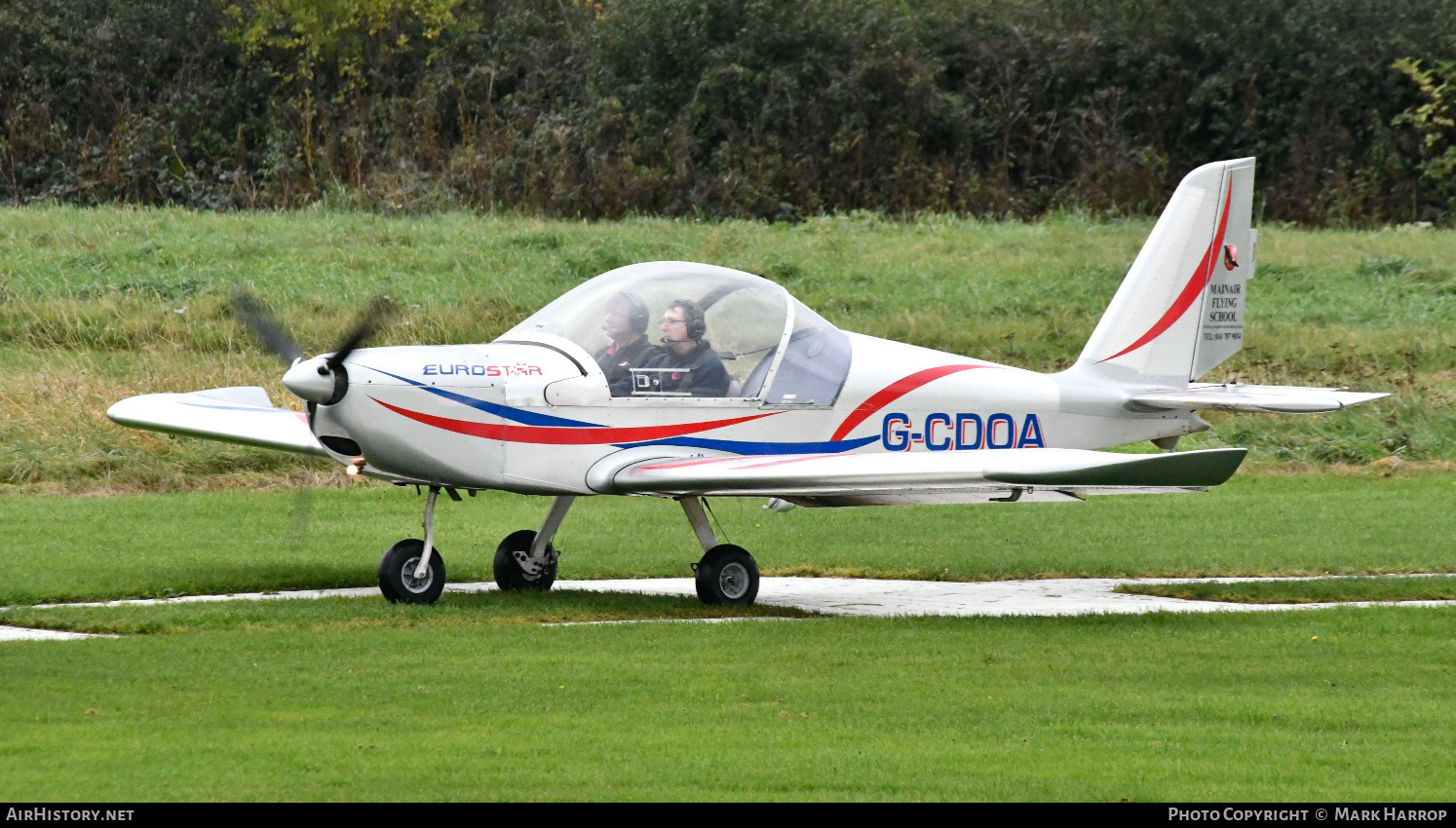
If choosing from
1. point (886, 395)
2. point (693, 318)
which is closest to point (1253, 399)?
point (886, 395)

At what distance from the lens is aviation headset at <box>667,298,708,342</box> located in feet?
42.2

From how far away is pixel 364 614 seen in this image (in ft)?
39.1

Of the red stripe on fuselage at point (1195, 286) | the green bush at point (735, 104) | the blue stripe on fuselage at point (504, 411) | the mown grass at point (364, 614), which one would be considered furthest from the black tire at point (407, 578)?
the green bush at point (735, 104)

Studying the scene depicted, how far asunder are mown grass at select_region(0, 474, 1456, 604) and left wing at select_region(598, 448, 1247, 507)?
262 centimetres

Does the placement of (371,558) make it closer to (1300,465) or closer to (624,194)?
(1300,465)

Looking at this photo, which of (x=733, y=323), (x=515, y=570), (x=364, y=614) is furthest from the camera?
(x=515, y=570)

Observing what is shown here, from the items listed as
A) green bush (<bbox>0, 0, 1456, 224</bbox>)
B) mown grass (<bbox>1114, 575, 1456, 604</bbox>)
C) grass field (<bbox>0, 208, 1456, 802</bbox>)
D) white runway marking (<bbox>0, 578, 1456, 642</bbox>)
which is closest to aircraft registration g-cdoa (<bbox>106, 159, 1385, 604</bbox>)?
white runway marking (<bbox>0, 578, 1456, 642</bbox>)

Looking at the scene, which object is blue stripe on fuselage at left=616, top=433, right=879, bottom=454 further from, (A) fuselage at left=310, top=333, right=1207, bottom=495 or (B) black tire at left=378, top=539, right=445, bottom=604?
(B) black tire at left=378, top=539, right=445, bottom=604

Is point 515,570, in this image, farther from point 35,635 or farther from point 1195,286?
point 1195,286

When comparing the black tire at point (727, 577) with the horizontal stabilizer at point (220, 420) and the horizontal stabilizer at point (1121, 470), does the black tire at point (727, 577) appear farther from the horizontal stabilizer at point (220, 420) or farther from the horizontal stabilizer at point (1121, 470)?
the horizontal stabilizer at point (220, 420)

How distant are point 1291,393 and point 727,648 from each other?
5.88 metres

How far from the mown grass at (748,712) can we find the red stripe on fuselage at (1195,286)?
3746mm

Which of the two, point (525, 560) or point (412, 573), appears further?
point (525, 560)

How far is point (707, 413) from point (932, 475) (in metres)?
2.06
